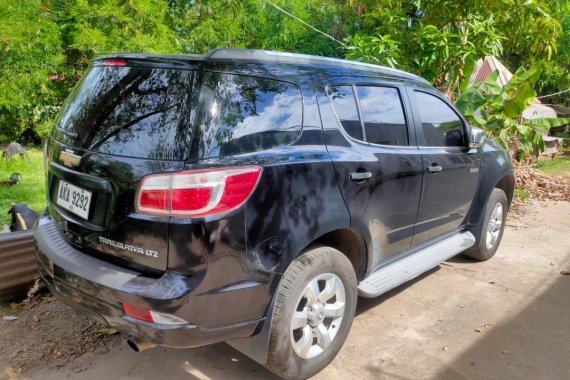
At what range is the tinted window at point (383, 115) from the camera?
3201 millimetres

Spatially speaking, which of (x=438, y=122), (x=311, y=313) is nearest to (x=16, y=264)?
(x=311, y=313)

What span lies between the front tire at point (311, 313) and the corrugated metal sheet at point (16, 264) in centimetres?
204

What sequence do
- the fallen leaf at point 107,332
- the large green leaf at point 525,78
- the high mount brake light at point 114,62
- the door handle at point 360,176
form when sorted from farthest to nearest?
the large green leaf at point 525,78 < the fallen leaf at point 107,332 < the door handle at point 360,176 < the high mount brake light at point 114,62

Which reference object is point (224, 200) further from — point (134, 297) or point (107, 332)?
point (107, 332)

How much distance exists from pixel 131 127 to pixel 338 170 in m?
1.17

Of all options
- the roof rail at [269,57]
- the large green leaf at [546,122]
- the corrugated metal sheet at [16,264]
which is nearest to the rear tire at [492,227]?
the roof rail at [269,57]

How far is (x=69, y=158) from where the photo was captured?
2625 mm

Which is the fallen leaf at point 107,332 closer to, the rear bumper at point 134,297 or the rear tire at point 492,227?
the rear bumper at point 134,297

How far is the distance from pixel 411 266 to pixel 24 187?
584 cm

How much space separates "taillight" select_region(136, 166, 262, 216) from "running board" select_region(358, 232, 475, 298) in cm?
134

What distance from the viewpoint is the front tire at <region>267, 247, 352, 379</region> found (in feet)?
8.33

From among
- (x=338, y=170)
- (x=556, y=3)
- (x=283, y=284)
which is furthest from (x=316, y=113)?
(x=556, y=3)

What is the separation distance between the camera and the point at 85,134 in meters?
2.62

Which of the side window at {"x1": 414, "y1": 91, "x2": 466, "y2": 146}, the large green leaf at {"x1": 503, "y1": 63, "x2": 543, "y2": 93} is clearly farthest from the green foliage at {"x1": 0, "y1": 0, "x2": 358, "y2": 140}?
the side window at {"x1": 414, "y1": 91, "x2": 466, "y2": 146}
